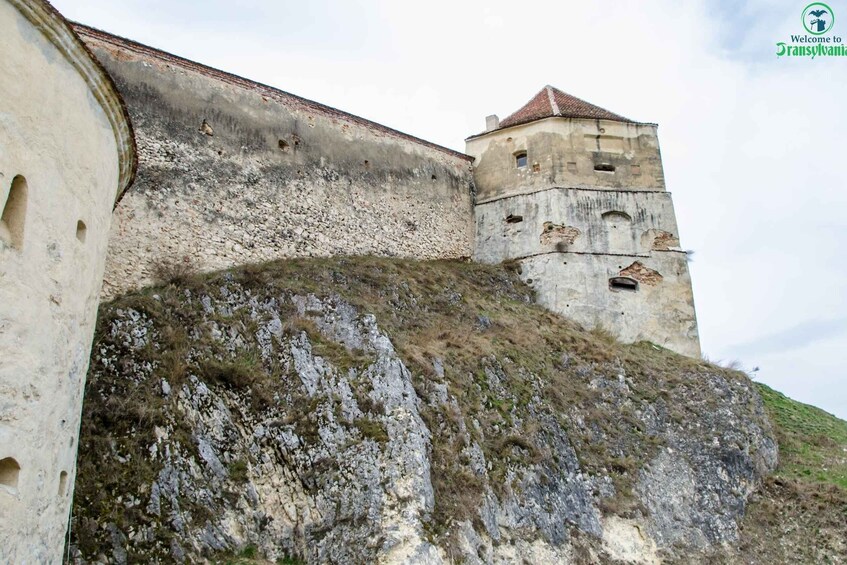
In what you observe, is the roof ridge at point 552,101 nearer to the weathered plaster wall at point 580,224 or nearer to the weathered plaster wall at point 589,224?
the weathered plaster wall at point 589,224

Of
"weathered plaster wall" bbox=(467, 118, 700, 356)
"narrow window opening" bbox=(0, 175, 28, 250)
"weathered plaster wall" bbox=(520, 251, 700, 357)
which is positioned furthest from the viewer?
A: "weathered plaster wall" bbox=(467, 118, 700, 356)

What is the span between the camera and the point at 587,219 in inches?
896

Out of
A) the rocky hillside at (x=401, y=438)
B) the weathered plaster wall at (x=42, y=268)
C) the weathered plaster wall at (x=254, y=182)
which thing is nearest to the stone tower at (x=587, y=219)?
the weathered plaster wall at (x=254, y=182)

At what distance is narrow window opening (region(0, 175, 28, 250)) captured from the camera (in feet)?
26.0

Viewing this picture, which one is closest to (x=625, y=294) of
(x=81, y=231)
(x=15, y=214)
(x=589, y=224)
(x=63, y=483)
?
(x=589, y=224)

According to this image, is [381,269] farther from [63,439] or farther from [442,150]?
[63,439]

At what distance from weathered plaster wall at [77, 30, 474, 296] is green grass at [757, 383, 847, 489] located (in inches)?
370

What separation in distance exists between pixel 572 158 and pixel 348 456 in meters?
13.4

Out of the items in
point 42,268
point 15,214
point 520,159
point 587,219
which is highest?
point 520,159

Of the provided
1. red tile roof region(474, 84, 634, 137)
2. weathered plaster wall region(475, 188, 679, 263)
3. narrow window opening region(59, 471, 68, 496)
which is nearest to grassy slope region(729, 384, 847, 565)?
weathered plaster wall region(475, 188, 679, 263)

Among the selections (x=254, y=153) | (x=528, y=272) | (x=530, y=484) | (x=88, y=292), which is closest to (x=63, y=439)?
(x=88, y=292)

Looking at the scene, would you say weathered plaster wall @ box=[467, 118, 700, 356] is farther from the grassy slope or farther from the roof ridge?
the grassy slope

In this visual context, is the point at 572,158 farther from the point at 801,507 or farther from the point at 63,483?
the point at 63,483

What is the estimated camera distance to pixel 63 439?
28.6ft
